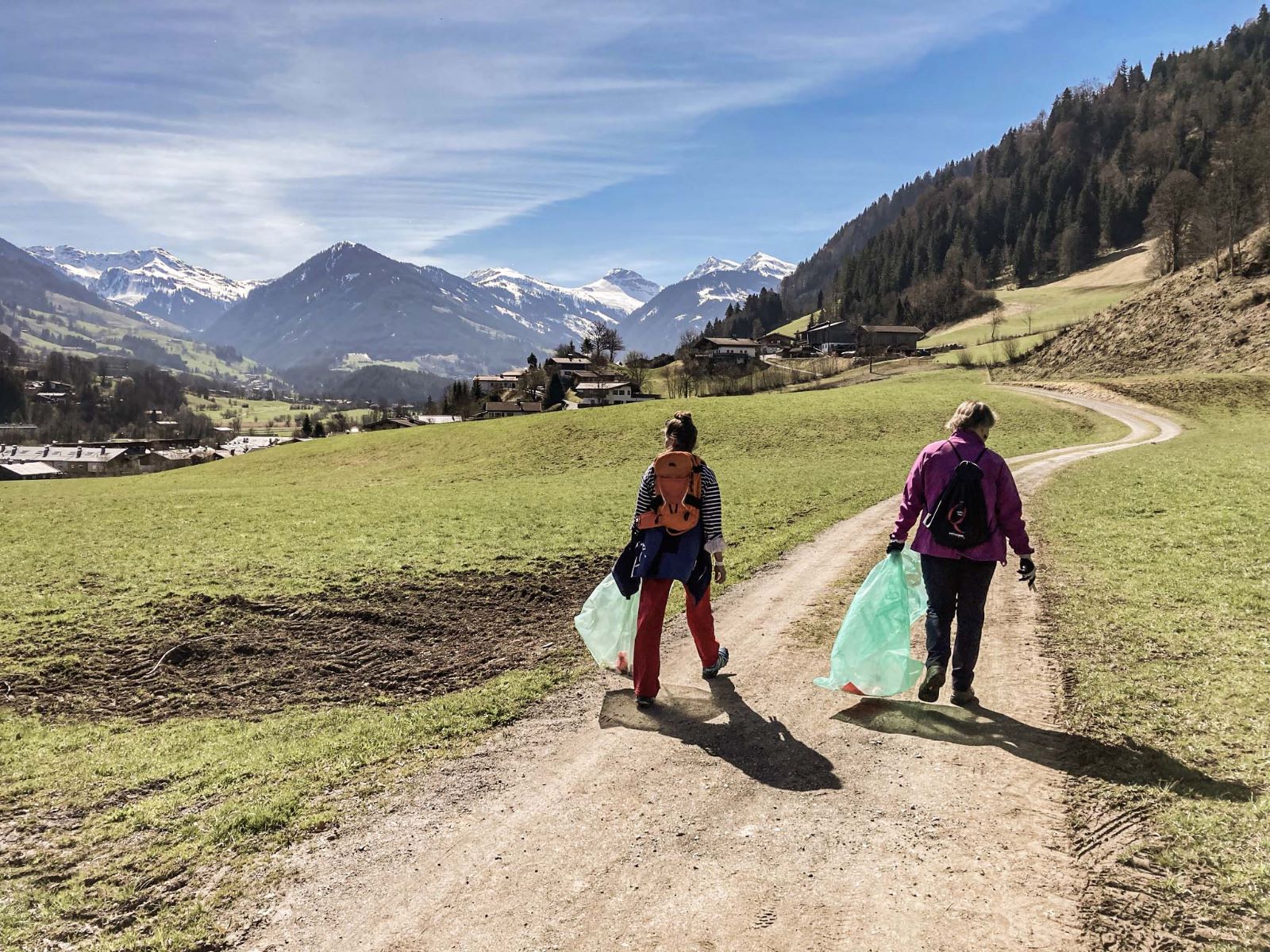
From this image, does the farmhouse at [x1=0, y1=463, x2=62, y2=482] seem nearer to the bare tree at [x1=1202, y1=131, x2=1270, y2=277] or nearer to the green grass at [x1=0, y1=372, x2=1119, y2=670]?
the green grass at [x1=0, y1=372, x2=1119, y2=670]

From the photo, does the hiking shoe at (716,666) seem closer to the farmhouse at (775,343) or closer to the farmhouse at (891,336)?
the farmhouse at (891,336)

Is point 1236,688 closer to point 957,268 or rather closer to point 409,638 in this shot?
point 409,638

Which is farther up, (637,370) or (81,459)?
(637,370)

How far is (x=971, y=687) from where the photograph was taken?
811cm

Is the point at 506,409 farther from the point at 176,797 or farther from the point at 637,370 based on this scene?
the point at 176,797

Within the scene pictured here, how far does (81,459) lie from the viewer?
14475 cm

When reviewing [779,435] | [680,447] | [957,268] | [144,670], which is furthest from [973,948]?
[957,268]

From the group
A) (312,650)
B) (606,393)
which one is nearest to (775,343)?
(606,393)

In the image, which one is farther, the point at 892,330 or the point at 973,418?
the point at 892,330

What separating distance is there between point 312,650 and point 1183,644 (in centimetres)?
1337

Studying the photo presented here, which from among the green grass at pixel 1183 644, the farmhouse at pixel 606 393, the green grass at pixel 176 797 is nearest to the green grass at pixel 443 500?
the green grass at pixel 176 797

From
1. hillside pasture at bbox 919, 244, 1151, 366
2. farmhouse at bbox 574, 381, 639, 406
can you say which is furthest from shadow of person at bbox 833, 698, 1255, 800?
farmhouse at bbox 574, 381, 639, 406

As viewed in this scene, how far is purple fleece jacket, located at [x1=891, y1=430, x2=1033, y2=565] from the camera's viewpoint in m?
7.33

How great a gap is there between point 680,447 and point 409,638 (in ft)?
23.5
